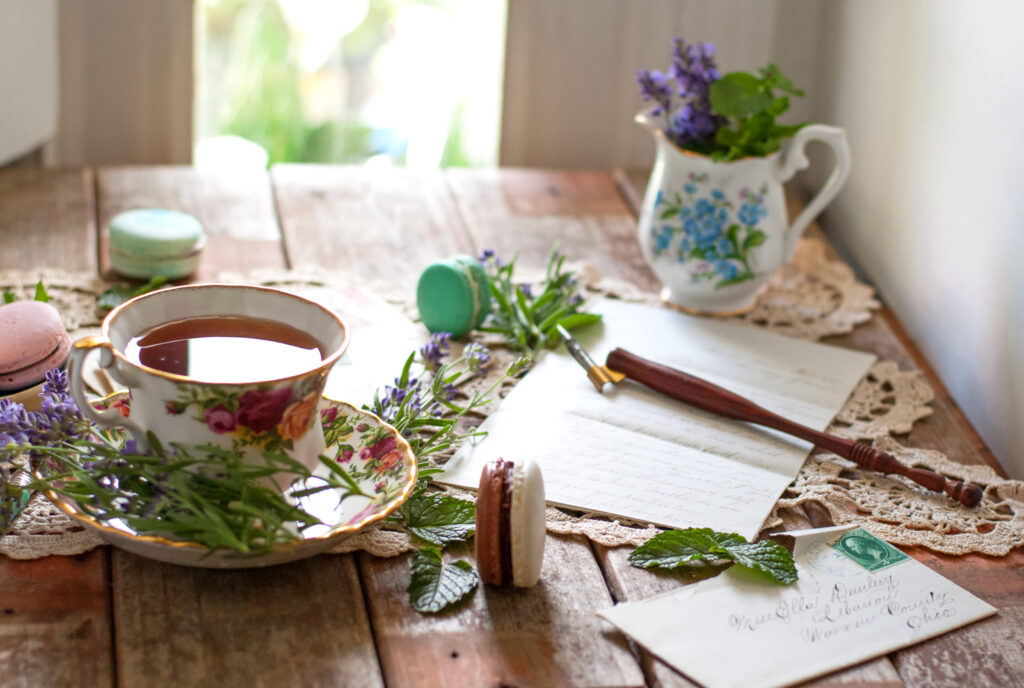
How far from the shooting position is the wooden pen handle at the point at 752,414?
3.02ft

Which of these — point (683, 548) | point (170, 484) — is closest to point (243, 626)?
point (170, 484)

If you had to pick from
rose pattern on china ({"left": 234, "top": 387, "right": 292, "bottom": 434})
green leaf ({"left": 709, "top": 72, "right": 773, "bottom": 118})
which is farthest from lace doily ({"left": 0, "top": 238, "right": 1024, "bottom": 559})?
green leaf ({"left": 709, "top": 72, "right": 773, "bottom": 118})

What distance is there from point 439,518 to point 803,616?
0.27 meters

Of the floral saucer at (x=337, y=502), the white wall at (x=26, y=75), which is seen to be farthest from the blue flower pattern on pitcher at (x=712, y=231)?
the white wall at (x=26, y=75)

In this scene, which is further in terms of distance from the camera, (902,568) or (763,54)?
(763,54)

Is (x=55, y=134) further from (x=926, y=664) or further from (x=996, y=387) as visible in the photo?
(x=926, y=664)

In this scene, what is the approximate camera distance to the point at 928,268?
126 cm

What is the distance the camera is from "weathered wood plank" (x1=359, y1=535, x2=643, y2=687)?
2.27ft

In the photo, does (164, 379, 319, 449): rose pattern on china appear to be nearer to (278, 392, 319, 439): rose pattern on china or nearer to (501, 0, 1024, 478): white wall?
(278, 392, 319, 439): rose pattern on china

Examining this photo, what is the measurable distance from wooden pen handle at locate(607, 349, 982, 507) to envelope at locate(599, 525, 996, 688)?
0.11 meters

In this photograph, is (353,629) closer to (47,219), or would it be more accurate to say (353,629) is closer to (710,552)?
(710,552)

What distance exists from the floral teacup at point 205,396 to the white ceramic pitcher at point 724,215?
1.74 ft

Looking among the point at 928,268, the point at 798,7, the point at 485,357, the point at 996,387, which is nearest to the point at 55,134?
the point at 485,357

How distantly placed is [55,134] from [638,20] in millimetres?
949
